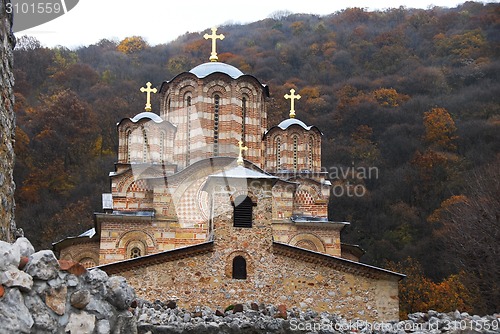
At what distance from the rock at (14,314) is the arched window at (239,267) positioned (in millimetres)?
8538

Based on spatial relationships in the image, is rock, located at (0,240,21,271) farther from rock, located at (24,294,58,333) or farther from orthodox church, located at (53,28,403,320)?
orthodox church, located at (53,28,403,320)

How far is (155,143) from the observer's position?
1848 centimetres

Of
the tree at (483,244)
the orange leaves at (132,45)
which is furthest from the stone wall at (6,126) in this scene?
the orange leaves at (132,45)

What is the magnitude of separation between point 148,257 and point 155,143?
285 inches

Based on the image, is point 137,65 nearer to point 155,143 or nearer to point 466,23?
point 466,23

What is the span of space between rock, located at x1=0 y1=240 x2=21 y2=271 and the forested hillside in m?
17.0

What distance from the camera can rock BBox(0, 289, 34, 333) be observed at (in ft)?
10.5

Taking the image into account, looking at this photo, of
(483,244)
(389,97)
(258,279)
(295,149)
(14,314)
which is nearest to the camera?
(14,314)

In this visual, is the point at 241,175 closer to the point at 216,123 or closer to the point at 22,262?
the point at 216,123

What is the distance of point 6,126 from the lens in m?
4.93

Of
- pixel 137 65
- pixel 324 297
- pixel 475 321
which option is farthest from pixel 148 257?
pixel 137 65

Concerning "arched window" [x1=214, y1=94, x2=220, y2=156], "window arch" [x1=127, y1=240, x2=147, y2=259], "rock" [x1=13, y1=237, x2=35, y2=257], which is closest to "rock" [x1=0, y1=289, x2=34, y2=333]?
"rock" [x1=13, y1=237, x2=35, y2=257]

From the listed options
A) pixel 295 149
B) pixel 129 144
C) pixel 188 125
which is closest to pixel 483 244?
pixel 295 149

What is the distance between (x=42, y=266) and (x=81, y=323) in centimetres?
42
